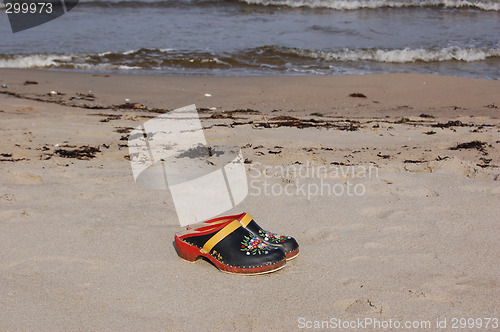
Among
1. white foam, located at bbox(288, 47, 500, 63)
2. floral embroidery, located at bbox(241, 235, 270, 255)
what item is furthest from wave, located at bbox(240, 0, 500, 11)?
floral embroidery, located at bbox(241, 235, 270, 255)

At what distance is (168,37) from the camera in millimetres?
11234

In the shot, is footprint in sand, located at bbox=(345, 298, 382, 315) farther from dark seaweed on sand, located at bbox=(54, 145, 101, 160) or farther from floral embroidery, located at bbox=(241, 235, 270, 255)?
dark seaweed on sand, located at bbox=(54, 145, 101, 160)

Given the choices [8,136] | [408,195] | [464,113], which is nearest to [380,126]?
[464,113]

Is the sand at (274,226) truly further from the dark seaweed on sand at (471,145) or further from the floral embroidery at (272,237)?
the floral embroidery at (272,237)

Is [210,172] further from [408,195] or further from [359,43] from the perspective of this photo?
[359,43]

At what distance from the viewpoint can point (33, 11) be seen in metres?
13.9

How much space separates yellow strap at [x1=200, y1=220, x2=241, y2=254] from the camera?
2.54 metres

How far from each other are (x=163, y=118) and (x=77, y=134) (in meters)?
1.15

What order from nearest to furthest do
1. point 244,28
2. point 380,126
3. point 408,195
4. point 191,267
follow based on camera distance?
point 191,267, point 408,195, point 380,126, point 244,28

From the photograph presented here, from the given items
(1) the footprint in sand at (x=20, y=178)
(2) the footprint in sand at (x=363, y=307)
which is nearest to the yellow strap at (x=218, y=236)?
(2) the footprint in sand at (x=363, y=307)

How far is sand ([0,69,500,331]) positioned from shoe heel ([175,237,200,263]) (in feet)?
0.13

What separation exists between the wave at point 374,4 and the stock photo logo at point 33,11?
584 centimetres

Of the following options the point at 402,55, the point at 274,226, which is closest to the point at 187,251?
the point at 274,226

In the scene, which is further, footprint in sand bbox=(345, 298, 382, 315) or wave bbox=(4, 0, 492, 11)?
wave bbox=(4, 0, 492, 11)
